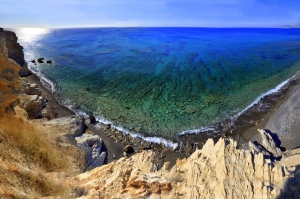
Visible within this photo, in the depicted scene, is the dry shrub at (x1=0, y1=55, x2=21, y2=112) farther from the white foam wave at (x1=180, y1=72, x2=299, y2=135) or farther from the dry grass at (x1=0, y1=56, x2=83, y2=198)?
the white foam wave at (x1=180, y1=72, x2=299, y2=135)

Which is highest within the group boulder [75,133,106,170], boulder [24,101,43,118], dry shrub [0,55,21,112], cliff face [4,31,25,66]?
cliff face [4,31,25,66]

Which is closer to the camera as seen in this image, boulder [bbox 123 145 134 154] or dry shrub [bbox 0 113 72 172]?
dry shrub [bbox 0 113 72 172]

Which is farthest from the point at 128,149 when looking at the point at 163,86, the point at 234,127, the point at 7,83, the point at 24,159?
the point at 163,86

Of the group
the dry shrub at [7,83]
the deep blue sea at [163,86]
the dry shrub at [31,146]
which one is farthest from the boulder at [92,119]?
the dry shrub at [31,146]

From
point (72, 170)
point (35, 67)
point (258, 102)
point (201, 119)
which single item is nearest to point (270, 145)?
point (201, 119)

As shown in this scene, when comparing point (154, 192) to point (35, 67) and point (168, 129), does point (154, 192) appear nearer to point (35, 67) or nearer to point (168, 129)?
point (168, 129)

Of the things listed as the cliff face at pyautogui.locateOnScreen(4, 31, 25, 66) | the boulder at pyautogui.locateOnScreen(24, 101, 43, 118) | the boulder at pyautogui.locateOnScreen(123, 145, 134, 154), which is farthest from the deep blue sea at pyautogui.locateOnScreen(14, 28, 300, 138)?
the boulder at pyautogui.locateOnScreen(24, 101, 43, 118)

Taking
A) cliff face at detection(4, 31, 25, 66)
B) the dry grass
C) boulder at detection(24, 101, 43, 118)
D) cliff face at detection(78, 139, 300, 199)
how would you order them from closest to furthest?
the dry grass
cliff face at detection(78, 139, 300, 199)
boulder at detection(24, 101, 43, 118)
cliff face at detection(4, 31, 25, 66)
